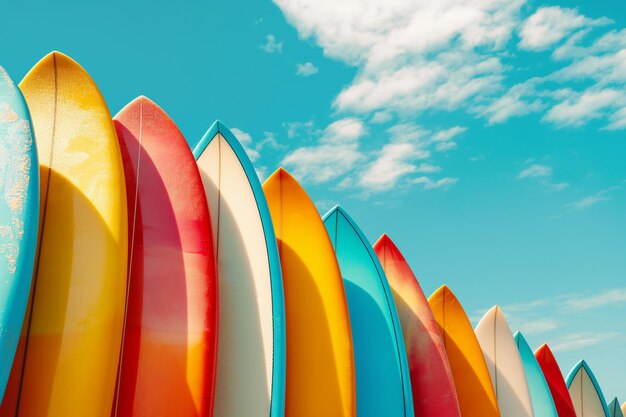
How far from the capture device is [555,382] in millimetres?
11672

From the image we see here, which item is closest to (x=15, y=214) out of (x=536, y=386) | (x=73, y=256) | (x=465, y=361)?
(x=73, y=256)

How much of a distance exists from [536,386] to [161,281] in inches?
302

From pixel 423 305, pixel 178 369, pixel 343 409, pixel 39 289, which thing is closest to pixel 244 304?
pixel 178 369

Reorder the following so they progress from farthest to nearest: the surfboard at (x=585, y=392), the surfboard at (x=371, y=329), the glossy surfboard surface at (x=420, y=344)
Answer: the surfboard at (x=585, y=392)
the glossy surfboard surface at (x=420, y=344)
the surfboard at (x=371, y=329)

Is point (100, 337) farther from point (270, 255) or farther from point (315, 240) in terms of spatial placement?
point (315, 240)

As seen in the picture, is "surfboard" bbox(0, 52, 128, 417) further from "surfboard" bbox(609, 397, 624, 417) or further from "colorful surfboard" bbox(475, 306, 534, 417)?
"surfboard" bbox(609, 397, 624, 417)

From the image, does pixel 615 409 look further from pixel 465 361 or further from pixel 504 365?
pixel 465 361

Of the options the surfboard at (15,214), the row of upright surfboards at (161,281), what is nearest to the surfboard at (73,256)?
the row of upright surfboards at (161,281)

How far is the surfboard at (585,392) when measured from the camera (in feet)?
41.0

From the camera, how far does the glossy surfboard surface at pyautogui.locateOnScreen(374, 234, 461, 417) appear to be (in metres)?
7.20

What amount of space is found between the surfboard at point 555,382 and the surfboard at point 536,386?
3.18 feet

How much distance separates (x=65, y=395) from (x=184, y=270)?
1260mm

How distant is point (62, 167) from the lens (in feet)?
14.9

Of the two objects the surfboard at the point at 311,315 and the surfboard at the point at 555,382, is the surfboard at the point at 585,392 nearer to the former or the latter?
the surfboard at the point at 555,382
